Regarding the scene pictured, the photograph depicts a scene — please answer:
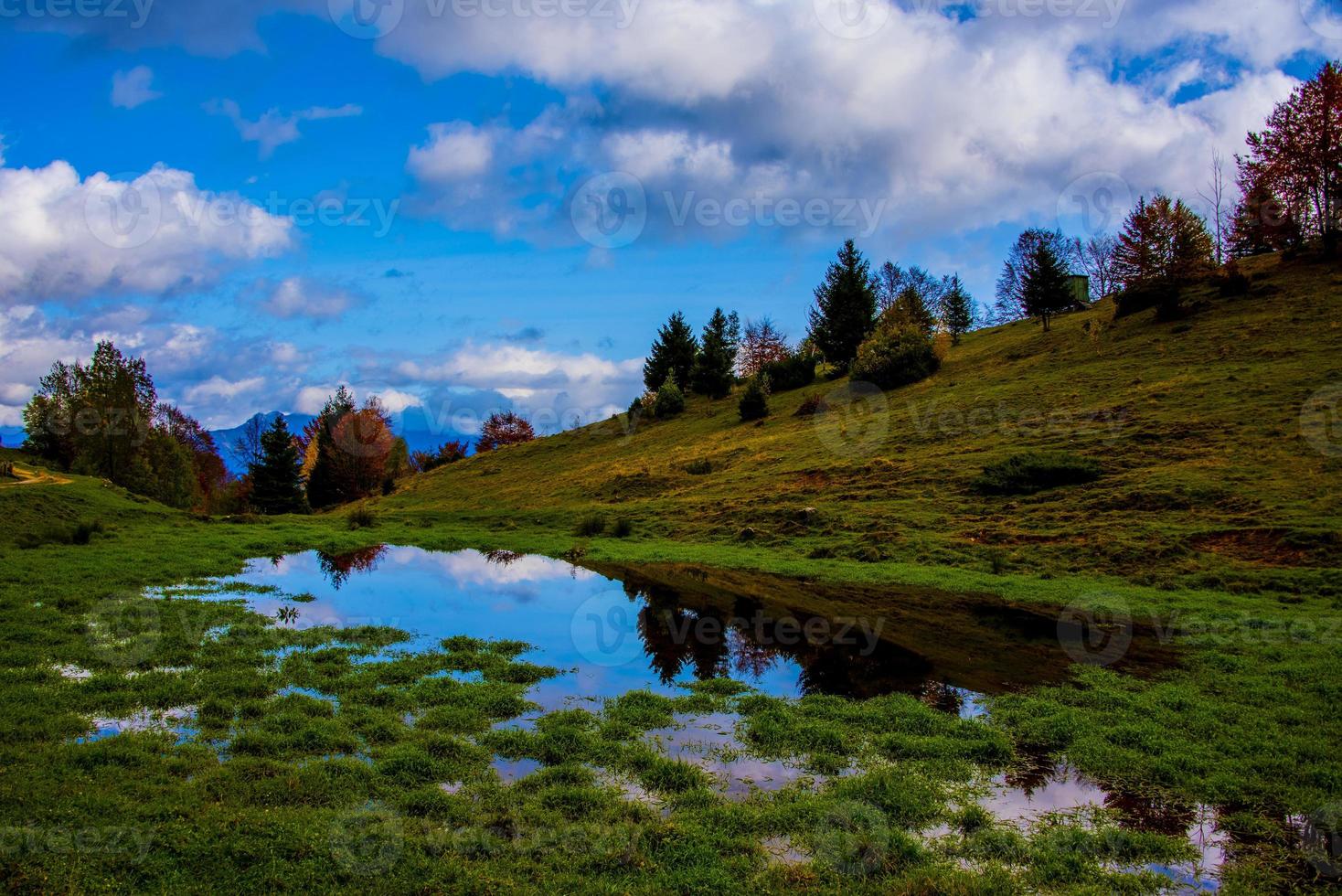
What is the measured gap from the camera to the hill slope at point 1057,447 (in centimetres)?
2158

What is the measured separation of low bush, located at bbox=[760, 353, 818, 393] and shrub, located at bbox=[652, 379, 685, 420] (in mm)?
9110

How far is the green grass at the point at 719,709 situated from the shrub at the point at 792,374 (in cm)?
3603

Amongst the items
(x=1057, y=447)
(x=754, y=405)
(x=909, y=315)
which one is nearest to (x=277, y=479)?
(x=754, y=405)

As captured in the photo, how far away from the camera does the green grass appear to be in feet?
20.8

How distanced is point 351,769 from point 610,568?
57.6 ft

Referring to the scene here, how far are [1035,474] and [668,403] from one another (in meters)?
43.5

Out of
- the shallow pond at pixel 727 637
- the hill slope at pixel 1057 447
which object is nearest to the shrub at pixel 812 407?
the hill slope at pixel 1057 447

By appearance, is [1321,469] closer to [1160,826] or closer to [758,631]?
[758,631]

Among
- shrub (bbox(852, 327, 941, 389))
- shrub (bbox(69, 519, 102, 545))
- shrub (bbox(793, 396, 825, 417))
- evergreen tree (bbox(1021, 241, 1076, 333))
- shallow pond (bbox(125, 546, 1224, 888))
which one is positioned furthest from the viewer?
evergreen tree (bbox(1021, 241, 1076, 333))

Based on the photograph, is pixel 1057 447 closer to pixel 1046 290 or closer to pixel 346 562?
pixel 346 562

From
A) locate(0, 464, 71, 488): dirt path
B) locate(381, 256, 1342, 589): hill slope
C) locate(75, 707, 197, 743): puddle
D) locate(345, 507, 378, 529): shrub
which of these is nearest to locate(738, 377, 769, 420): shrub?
locate(381, 256, 1342, 589): hill slope

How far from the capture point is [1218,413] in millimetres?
29609

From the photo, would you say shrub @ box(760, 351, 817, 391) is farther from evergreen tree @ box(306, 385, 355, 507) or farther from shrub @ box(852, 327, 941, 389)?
evergreen tree @ box(306, 385, 355, 507)

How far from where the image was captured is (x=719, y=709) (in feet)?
35.7
